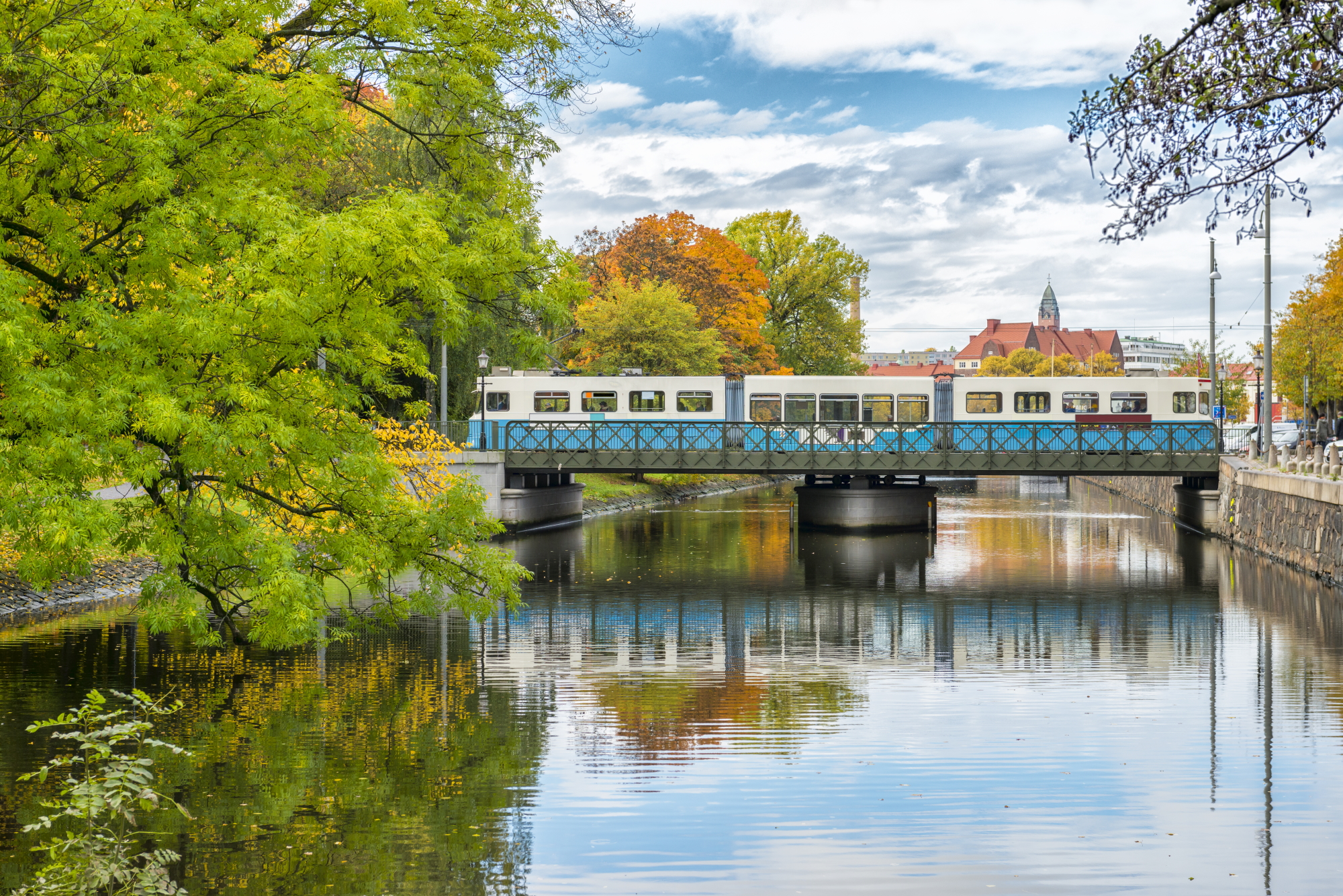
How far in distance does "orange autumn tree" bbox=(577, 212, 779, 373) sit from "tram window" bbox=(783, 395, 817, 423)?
59.0 ft

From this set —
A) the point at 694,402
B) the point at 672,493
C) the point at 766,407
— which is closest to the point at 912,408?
the point at 766,407

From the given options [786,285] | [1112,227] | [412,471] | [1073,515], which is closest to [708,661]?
[1112,227]

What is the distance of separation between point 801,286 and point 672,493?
1986 centimetres

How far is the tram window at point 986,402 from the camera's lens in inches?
1752

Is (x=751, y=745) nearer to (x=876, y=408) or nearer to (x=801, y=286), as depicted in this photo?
(x=876, y=408)

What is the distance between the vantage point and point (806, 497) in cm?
4466

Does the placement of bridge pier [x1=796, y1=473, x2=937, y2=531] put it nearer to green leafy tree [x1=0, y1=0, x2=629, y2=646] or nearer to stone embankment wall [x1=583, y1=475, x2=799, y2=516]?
stone embankment wall [x1=583, y1=475, x2=799, y2=516]

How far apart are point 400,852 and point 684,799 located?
2555mm

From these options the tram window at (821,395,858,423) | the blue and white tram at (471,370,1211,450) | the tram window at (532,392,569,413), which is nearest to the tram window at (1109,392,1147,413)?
the blue and white tram at (471,370,1211,450)

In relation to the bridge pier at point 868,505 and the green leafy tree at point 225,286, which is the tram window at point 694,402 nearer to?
the bridge pier at point 868,505

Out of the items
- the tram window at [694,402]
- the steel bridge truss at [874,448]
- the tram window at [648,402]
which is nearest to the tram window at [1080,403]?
the steel bridge truss at [874,448]

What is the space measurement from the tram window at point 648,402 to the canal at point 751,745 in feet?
62.8

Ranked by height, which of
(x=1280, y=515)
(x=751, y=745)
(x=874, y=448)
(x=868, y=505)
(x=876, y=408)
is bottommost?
(x=751, y=745)

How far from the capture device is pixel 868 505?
141 feet
